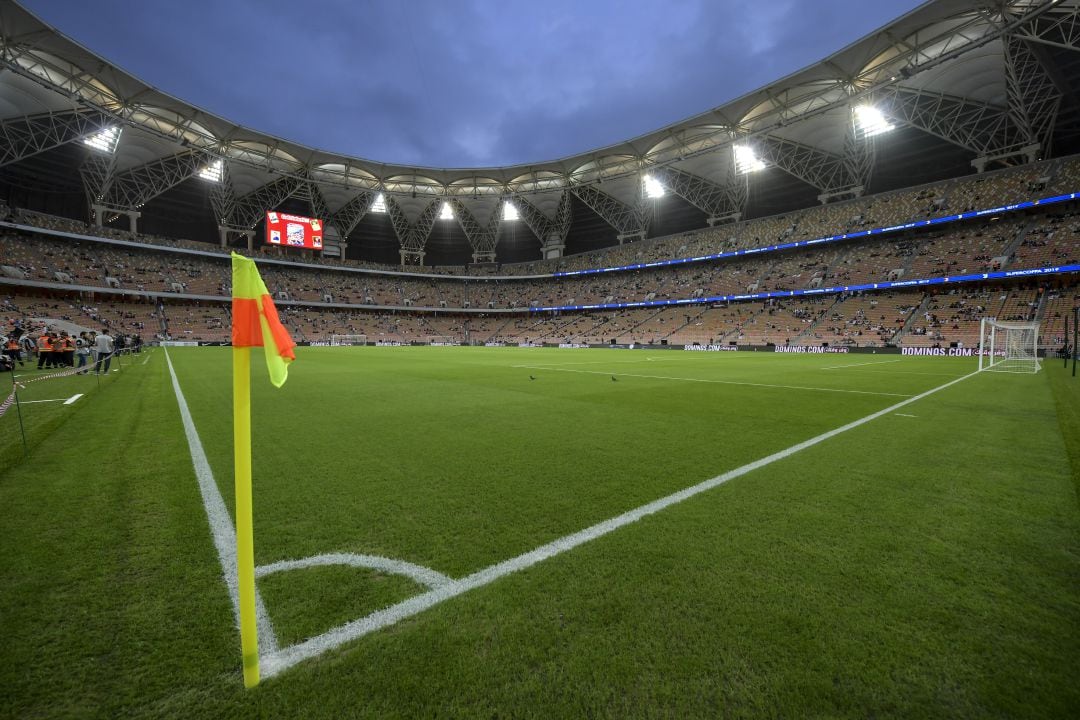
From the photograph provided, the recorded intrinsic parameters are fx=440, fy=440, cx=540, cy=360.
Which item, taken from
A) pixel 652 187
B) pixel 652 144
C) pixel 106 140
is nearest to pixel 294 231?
pixel 106 140

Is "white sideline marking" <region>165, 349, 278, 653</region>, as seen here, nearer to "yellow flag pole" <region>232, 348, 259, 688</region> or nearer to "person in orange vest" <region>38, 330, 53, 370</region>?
"yellow flag pole" <region>232, 348, 259, 688</region>

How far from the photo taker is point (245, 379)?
1.77 meters

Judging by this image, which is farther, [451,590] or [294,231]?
[294,231]

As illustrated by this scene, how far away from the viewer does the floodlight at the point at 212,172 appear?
172 feet

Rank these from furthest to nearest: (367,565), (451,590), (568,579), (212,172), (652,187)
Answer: (652,187) → (212,172) → (367,565) → (568,579) → (451,590)

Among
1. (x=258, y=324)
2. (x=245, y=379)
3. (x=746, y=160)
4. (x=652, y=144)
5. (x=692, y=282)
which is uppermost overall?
(x=652, y=144)

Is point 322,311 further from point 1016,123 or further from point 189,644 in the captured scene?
point 1016,123

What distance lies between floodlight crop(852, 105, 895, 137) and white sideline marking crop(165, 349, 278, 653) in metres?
53.7

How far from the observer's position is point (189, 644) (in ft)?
6.65

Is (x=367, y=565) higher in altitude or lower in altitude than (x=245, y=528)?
lower

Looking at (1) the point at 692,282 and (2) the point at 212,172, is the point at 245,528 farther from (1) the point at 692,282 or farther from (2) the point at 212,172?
(2) the point at 212,172

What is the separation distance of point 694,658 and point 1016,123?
189 ft

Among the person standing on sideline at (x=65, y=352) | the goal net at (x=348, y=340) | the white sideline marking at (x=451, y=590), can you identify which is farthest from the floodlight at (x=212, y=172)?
the white sideline marking at (x=451, y=590)

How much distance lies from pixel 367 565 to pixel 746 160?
2381 inches
